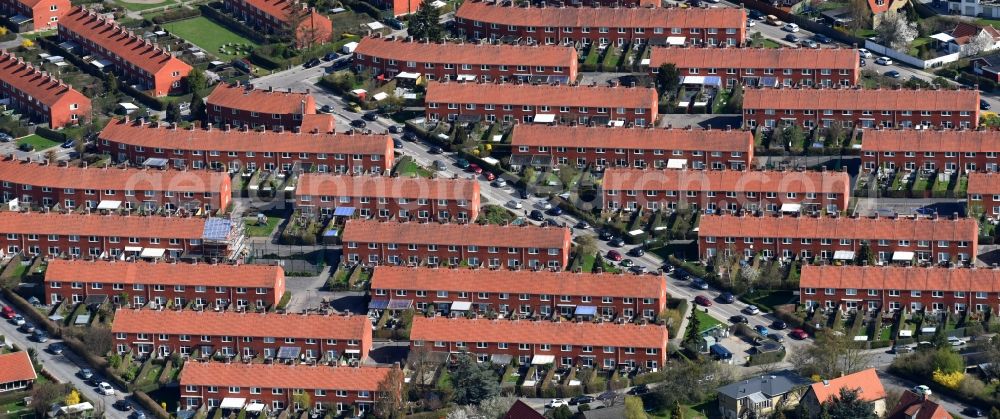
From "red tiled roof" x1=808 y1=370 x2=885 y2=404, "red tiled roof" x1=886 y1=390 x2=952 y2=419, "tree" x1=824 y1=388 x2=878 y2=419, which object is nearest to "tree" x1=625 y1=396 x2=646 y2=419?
"red tiled roof" x1=808 y1=370 x2=885 y2=404

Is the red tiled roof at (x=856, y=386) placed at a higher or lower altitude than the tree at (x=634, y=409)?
higher

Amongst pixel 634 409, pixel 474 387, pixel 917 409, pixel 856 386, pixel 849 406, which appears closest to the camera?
pixel 917 409

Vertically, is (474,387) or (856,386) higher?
(856,386)

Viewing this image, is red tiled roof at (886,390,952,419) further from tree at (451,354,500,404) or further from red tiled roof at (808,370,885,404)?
tree at (451,354,500,404)

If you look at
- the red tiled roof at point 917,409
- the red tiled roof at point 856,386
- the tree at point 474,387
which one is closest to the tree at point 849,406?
the red tiled roof at point 856,386

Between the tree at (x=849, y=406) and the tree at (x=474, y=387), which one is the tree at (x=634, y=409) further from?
the tree at (x=849, y=406)

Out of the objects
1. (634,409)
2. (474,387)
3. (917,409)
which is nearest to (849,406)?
(917,409)

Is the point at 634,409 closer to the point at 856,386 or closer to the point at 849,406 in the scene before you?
the point at 849,406

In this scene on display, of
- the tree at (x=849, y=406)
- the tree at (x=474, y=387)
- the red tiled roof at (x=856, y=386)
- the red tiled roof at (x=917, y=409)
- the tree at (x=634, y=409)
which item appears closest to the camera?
the red tiled roof at (x=917, y=409)
